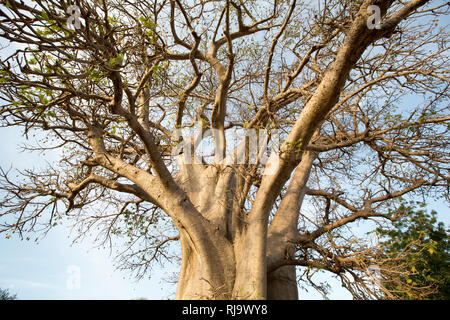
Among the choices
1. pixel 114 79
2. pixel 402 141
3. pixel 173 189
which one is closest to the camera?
pixel 114 79

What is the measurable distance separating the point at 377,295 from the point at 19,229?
6.00 meters

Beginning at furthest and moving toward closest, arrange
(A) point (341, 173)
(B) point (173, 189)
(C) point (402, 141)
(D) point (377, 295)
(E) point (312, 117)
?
(A) point (341, 173) → (C) point (402, 141) → (B) point (173, 189) → (D) point (377, 295) → (E) point (312, 117)

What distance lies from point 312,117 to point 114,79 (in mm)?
2150

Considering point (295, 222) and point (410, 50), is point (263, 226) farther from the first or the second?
point (410, 50)

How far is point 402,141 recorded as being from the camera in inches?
182

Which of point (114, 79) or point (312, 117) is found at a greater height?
point (114, 79)

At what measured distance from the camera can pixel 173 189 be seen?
3.84 meters

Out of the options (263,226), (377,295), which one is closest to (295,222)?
(263,226)

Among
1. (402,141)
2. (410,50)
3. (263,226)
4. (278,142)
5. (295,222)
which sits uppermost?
(410,50)

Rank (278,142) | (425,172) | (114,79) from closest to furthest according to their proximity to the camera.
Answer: (114,79) → (278,142) → (425,172)

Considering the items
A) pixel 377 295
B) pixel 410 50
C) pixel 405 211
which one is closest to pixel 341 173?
pixel 405 211

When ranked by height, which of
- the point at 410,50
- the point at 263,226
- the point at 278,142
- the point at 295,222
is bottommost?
the point at 263,226
